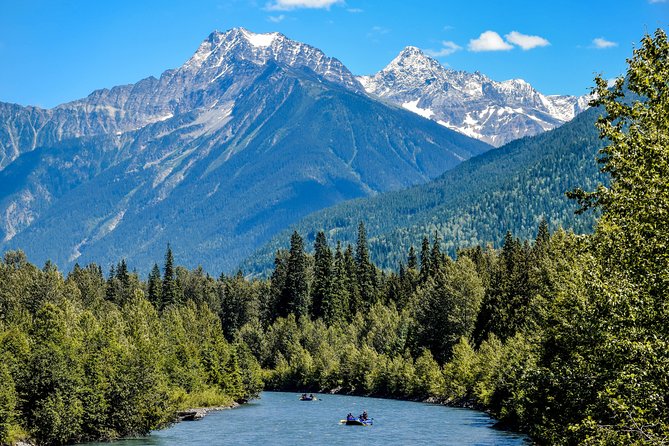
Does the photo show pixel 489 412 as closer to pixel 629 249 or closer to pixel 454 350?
pixel 454 350

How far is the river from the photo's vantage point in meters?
78.9

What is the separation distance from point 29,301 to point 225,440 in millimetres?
69222

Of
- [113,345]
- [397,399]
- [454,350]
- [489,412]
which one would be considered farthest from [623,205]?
[397,399]

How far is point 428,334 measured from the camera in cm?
13500

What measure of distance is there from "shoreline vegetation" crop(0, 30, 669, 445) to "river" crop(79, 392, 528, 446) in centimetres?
332

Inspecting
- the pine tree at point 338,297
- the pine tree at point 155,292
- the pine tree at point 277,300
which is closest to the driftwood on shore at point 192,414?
the pine tree at point 338,297

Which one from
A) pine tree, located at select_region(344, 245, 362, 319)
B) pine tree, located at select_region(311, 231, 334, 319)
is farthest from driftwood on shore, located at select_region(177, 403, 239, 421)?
pine tree, located at select_region(344, 245, 362, 319)

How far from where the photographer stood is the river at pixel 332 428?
259ft

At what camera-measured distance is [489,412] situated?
327 feet

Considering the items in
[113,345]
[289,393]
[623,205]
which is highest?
[623,205]

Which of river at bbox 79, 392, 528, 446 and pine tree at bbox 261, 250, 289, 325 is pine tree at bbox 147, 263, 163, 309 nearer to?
pine tree at bbox 261, 250, 289, 325

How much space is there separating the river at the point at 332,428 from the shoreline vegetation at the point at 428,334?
332cm

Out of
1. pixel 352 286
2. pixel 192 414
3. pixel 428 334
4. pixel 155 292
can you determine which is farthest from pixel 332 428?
pixel 155 292

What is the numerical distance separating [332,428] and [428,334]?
45.6 metres
